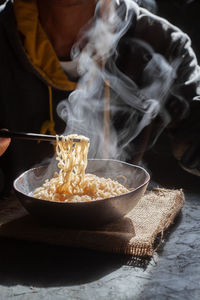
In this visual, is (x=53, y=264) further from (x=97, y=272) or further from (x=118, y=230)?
(x=118, y=230)

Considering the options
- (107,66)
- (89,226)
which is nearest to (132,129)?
(107,66)

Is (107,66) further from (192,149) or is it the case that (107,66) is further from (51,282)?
(51,282)

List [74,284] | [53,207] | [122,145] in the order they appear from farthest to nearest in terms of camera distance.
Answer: [122,145] < [53,207] < [74,284]

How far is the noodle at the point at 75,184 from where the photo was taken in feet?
4.59

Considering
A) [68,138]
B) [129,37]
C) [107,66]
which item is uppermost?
[129,37]

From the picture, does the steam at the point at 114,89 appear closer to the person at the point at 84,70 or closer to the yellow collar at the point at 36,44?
the person at the point at 84,70

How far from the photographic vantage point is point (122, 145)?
7.44 feet

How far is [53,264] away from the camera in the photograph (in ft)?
3.75

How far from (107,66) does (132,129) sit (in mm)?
462

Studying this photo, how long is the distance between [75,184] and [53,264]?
0.43 meters

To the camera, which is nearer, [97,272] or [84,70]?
[97,272]

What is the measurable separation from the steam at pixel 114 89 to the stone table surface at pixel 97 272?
0.99 meters

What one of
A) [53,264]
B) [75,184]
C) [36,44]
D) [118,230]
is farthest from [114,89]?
[53,264]

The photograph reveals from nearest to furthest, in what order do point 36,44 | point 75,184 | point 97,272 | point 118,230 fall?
point 97,272 < point 118,230 < point 75,184 < point 36,44
